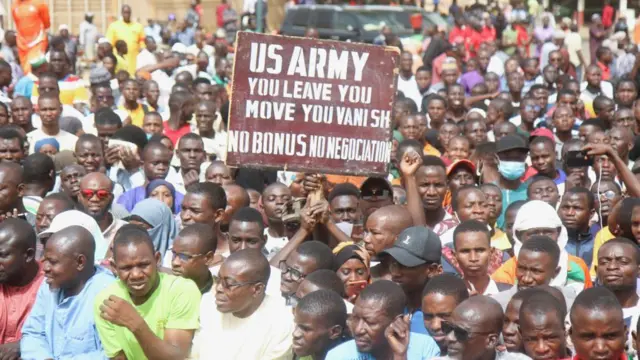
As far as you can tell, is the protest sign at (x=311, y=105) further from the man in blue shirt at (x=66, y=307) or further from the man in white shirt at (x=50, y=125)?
the man in white shirt at (x=50, y=125)

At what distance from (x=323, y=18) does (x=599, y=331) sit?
67.8ft

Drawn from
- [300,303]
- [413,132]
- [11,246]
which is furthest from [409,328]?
[413,132]

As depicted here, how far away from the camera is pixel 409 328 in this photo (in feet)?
20.3

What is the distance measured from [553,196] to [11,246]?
4170 millimetres

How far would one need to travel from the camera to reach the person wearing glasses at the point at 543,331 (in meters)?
6.00

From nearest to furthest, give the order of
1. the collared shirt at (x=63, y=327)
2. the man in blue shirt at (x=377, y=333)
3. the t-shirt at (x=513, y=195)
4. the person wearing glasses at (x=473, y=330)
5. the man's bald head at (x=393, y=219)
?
the person wearing glasses at (x=473, y=330)
the man in blue shirt at (x=377, y=333)
the collared shirt at (x=63, y=327)
the man's bald head at (x=393, y=219)
the t-shirt at (x=513, y=195)

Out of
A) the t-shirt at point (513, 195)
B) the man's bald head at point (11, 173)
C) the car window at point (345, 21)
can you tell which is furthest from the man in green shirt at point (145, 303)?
the car window at point (345, 21)

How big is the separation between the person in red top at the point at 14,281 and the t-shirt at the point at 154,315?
0.87m

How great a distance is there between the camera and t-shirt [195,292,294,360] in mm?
6316

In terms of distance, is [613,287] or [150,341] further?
[613,287]

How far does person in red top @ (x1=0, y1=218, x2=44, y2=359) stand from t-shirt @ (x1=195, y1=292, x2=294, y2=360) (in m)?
1.13

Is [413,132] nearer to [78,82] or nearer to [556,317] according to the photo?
[78,82]

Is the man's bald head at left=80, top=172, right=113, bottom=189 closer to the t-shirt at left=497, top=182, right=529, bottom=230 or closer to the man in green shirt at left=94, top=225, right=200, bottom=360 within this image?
the man in green shirt at left=94, top=225, right=200, bottom=360

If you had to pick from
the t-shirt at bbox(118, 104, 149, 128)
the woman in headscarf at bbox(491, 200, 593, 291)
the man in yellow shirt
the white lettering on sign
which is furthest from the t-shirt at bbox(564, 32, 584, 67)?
the white lettering on sign
